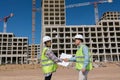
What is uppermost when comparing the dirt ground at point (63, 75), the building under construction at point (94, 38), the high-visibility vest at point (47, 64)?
the building under construction at point (94, 38)

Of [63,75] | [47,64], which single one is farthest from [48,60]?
[63,75]

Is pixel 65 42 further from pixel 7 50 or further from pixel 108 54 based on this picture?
pixel 7 50

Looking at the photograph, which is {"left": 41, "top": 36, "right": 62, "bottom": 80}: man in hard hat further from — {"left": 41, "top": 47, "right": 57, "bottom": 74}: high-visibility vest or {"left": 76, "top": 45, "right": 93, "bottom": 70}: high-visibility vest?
{"left": 76, "top": 45, "right": 93, "bottom": 70}: high-visibility vest

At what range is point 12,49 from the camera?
14325 cm

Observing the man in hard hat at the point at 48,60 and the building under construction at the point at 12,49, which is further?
the building under construction at the point at 12,49

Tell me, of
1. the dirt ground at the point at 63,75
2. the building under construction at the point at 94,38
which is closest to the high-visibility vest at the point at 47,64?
the dirt ground at the point at 63,75

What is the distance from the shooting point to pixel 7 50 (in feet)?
465

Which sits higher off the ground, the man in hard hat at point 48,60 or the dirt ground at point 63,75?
the man in hard hat at point 48,60

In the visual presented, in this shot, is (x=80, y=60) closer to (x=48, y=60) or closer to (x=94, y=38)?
(x=48, y=60)

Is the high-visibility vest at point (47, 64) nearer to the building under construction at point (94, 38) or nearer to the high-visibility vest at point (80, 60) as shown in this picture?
the high-visibility vest at point (80, 60)

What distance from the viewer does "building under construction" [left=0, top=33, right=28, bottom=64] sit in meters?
139

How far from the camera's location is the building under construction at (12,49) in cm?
13900

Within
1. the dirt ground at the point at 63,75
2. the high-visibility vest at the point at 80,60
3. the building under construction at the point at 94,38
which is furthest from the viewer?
the building under construction at the point at 94,38

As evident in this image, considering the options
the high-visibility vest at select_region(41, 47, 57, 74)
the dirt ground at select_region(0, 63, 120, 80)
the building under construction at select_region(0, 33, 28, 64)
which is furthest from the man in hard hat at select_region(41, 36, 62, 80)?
the building under construction at select_region(0, 33, 28, 64)
